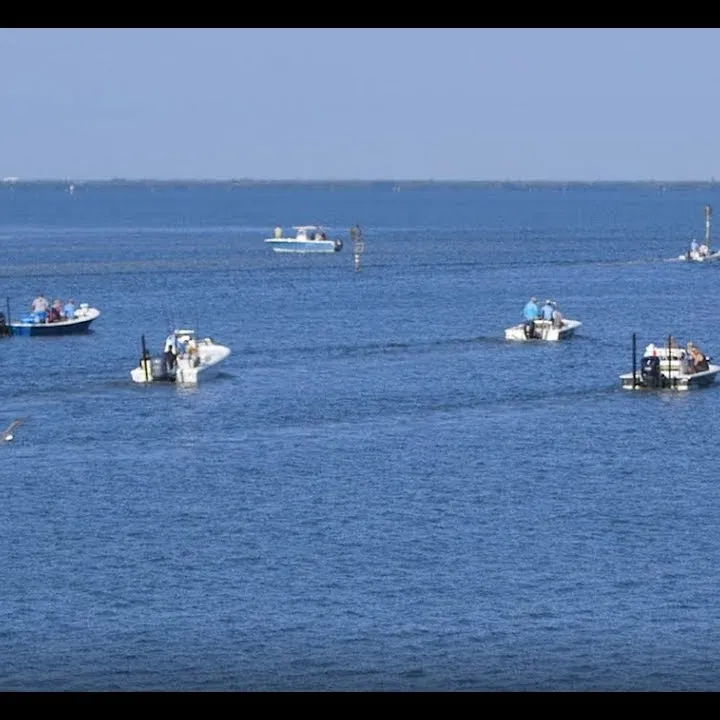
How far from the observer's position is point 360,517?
44750 millimetres

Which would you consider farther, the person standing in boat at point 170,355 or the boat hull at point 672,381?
the person standing in boat at point 170,355

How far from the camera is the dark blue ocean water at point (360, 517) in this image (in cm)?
3086

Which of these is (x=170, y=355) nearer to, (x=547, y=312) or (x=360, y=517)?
(x=547, y=312)

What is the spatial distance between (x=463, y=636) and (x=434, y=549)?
838 cm

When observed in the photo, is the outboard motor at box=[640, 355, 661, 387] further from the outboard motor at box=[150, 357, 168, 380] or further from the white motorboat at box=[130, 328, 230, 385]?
the outboard motor at box=[150, 357, 168, 380]

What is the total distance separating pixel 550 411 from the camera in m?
65.5

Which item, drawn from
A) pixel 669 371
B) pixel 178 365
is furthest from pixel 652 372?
pixel 178 365

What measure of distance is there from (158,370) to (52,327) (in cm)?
2265

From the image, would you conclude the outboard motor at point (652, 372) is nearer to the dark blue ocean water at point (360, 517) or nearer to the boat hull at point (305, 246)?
the dark blue ocean water at point (360, 517)

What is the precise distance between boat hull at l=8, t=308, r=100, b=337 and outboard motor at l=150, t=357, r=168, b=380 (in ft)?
71.8

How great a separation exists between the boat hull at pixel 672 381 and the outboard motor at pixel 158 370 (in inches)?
775

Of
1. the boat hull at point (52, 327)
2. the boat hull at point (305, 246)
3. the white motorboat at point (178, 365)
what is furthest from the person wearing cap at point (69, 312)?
the boat hull at point (305, 246)

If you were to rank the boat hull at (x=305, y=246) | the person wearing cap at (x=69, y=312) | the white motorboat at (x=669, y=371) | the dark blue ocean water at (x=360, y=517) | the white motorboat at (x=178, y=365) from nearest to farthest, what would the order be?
the dark blue ocean water at (x=360, y=517)
the white motorboat at (x=669, y=371)
the white motorboat at (x=178, y=365)
the person wearing cap at (x=69, y=312)
the boat hull at (x=305, y=246)
